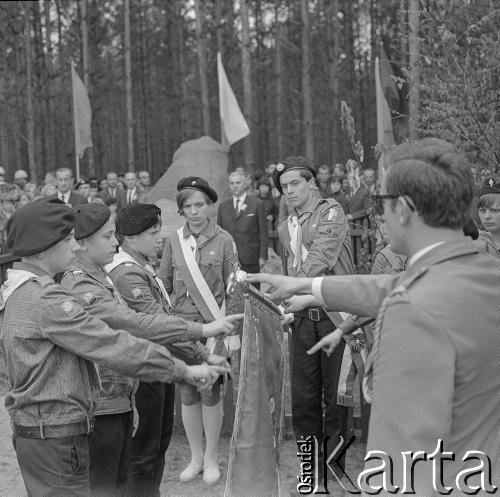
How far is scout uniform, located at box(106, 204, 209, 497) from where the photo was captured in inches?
157

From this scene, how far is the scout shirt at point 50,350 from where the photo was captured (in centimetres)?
278

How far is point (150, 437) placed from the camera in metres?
4.12

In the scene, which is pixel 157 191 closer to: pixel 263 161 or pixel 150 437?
pixel 150 437

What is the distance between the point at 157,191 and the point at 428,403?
15.6m

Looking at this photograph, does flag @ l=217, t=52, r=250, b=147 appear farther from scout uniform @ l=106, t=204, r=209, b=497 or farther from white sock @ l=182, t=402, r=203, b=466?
scout uniform @ l=106, t=204, r=209, b=497

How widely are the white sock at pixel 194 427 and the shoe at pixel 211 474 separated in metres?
0.13

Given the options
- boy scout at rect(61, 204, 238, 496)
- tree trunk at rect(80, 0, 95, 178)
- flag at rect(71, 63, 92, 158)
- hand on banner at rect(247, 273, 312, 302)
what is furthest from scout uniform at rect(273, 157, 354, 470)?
tree trunk at rect(80, 0, 95, 178)

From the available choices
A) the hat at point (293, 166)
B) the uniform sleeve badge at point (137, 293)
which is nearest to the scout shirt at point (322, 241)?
the hat at point (293, 166)

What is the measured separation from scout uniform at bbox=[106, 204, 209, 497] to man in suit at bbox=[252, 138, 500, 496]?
7.40 ft

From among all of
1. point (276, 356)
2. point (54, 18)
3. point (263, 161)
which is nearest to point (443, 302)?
point (276, 356)

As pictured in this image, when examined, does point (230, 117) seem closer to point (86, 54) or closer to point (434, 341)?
point (86, 54)

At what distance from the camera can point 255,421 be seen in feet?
11.0

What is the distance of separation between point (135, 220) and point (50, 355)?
1446 mm

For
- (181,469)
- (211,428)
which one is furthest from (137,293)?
(181,469)
